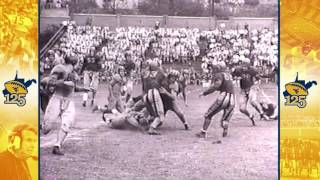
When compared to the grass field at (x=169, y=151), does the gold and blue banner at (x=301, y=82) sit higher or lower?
higher

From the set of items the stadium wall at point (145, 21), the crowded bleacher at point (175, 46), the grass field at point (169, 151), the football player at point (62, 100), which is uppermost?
the stadium wall at point (145, 21)

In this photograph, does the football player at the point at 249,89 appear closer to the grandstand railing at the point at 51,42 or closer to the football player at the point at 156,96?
the football player at the point at 156,96

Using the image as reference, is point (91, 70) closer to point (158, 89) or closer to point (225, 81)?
point (158, 89)

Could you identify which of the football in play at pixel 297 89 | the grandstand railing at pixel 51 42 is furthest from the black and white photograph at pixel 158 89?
the football in play at pixel 297 89

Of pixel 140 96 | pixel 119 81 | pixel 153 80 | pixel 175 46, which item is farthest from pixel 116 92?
pixel 175 46

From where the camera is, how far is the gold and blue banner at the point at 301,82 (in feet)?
14.1

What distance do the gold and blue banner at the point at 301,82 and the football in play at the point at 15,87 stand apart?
2.16 meters

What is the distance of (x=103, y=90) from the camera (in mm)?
4332

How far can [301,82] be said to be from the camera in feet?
14.1

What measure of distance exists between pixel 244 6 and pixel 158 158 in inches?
58.4

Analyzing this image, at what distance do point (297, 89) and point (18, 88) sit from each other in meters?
2.32

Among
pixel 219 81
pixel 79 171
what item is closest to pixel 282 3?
pixel 219 81

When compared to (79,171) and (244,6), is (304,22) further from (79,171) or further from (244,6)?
(79,171)

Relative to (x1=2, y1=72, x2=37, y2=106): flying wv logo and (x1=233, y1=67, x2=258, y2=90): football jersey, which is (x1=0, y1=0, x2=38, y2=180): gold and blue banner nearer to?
(x1=2, y1=72, x2=37, y2=106): flying wv logo
